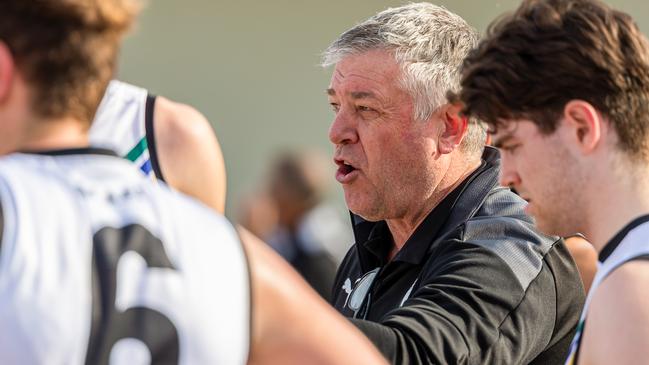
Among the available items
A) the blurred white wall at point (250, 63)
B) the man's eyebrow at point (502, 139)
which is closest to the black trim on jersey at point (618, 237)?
the man's eyebrow at point (502, 139)

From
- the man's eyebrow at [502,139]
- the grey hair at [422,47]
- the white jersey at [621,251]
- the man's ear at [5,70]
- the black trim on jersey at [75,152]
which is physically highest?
the man's ear at [5,70]

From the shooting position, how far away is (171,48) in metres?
10.4

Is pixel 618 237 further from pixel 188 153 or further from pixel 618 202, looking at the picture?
pixel 188 153

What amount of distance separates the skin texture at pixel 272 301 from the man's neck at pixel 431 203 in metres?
1.40

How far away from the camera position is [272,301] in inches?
72.1

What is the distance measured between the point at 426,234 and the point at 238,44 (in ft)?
24.7

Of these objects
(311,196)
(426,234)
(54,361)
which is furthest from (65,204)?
(311,196)

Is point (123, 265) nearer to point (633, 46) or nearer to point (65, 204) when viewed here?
point (65, 204)

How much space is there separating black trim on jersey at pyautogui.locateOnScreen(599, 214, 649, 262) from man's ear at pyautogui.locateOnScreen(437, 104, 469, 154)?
126 cm

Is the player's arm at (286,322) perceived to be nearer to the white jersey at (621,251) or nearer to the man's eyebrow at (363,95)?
the white jersey at (621,251)

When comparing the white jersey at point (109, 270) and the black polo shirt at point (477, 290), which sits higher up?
the white jersey at point (109, 270)

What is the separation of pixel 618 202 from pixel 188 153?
1.22 meters

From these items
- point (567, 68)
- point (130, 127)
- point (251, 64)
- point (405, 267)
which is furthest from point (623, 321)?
point (251, 64)

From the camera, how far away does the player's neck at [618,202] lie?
2.10m
